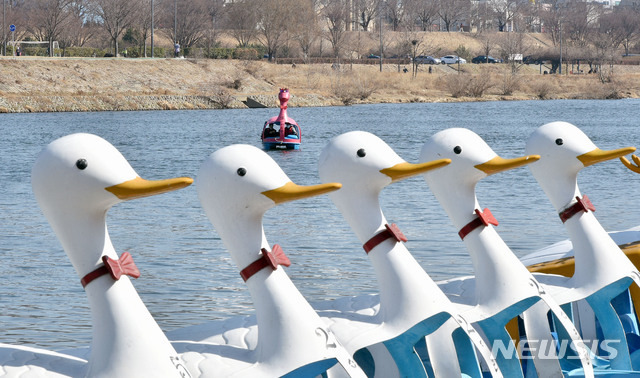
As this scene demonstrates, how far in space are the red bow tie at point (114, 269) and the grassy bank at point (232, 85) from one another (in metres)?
47.4

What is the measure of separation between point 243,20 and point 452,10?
41.3 m

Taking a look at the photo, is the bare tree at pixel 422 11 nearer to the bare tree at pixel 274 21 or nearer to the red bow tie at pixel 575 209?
the bare tree at pixel 274 21

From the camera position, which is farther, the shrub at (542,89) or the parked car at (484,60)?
the parked car at (484,60)

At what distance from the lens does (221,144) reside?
3438 cm

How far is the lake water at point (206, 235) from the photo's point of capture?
1065 centimetres

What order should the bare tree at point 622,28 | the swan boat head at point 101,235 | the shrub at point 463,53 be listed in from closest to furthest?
1. the swan boat head at point 101,235
2. the shrub at point 463,53
3. the bare tree at point 622,28

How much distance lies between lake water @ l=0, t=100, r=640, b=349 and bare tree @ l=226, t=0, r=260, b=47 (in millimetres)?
52032

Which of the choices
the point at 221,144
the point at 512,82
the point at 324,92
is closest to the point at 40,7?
the point at 324,92

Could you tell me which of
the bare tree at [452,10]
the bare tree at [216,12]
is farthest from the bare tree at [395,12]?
the bare tree at [216,12]

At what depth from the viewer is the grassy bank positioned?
175 ft

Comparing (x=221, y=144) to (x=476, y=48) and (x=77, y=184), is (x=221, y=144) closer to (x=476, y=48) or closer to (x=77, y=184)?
(x=77, y=184)

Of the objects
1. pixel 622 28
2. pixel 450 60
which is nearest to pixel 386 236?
pixel 450 60

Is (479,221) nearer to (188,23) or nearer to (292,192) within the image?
(292,192)

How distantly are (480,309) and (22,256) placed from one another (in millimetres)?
9408
